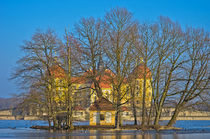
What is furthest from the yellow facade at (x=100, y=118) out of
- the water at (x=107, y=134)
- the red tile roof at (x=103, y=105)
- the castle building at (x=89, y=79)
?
the water at (x=107, y=134)

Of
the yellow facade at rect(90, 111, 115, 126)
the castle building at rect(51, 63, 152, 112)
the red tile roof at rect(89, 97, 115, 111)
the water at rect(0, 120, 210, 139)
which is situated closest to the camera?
the water at rect(0, 120, 210, 139)

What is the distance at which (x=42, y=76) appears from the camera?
1486 inches

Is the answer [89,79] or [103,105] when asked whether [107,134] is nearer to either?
[103,105]

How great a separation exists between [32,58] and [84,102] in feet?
25.3

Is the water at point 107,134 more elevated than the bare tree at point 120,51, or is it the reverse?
the bare tree at point 120,51

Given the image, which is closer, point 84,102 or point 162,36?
point 84,102

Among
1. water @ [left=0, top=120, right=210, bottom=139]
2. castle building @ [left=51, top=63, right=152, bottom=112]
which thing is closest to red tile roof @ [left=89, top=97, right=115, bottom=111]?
castle building @ [left=51, top=63, right=152, bottom=112]

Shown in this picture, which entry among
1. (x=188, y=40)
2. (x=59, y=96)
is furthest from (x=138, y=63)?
(x=59, y=96)

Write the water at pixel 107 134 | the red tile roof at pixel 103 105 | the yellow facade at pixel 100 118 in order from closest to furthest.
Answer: the water at pixel 107 134, the red tile roof at pixel 103 105, the yellow facade at pixel 100 118

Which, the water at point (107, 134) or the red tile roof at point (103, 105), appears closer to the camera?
the water at point (107, 134)

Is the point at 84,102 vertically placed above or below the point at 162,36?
below

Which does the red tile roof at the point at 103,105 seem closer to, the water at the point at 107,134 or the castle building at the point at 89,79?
the castle building at the point at 89,79

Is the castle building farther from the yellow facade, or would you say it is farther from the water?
the water

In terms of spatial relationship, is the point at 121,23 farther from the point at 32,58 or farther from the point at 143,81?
the point at 32,58
